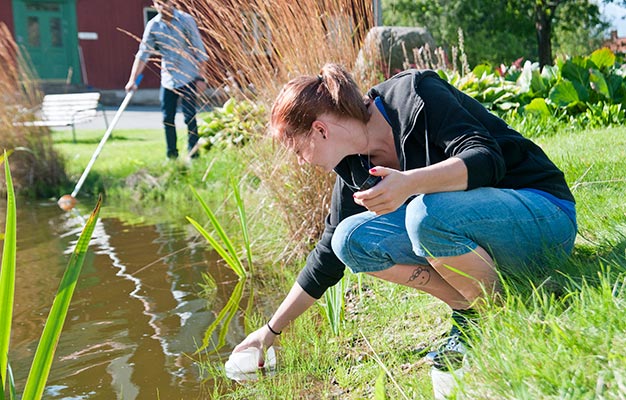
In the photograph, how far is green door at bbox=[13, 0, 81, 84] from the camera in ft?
68.6

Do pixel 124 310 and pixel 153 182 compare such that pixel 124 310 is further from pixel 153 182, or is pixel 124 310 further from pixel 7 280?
pixel 153 182

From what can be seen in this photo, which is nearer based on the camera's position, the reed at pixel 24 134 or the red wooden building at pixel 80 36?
the reed at pixel 24 134

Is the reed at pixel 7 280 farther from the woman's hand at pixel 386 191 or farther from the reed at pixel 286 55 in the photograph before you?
the reed at pixel 286 55

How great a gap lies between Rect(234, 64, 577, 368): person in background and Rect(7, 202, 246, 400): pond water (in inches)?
36.5

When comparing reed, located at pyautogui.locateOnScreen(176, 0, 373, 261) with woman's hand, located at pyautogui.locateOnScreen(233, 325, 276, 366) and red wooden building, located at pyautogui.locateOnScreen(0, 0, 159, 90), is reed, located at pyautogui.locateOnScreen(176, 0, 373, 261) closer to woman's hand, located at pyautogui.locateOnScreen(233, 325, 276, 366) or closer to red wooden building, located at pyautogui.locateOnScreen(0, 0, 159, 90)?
woman's hand, located at pyautogui.locateOnScreen(233, 325, 276, 366)

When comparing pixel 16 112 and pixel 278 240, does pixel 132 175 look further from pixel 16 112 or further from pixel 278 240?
pixel 278 240

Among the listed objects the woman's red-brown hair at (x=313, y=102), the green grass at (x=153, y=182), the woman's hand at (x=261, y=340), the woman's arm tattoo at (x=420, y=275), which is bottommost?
the green grass at (x=153, y=182)

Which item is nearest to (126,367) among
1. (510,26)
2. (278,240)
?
(278,240)

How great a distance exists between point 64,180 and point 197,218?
7.63 ft

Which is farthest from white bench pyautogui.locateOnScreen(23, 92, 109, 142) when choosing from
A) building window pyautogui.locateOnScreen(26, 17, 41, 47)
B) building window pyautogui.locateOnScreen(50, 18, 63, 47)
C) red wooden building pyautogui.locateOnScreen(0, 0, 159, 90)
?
building window pyautogui.locateOnScreen(50, 18, 63, 47)

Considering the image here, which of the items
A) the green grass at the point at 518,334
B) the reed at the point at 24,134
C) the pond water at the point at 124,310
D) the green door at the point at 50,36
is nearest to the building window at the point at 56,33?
the green door at the point at 50,36

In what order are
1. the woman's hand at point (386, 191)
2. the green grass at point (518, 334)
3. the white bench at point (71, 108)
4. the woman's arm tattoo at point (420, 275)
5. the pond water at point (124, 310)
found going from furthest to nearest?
the white bench at point (71, 108)
the pond water at point (124, 310)
the woman's arm tattoo at point (420, 275)
the woman's hand at point (386, 191)
the green grass at point (518, 334)

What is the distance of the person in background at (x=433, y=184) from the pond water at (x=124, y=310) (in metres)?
0.93

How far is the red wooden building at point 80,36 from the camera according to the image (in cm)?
2095
